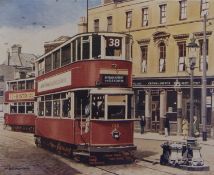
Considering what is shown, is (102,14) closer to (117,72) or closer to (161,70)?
(161,70)

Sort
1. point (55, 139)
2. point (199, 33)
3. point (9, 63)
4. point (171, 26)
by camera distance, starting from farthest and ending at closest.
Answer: point (9, 63)
point (171, 26)
point (199, 33)
point (55, 139)

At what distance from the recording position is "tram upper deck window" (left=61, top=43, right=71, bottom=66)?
19.1 m

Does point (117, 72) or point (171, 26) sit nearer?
point (117, 72)

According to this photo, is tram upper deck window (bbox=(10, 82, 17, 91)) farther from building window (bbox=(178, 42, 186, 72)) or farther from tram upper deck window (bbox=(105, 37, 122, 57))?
tram upper deck window (bbox=(105, 37, 122, 57))

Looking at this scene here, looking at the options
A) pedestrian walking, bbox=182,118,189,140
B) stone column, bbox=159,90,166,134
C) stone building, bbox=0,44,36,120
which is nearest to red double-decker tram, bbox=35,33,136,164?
pedestrian walking, bbox=182,118,189,140

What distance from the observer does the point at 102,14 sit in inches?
1597

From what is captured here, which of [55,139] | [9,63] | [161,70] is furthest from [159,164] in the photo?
[9,63]

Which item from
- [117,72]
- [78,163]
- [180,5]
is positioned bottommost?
[78,163]

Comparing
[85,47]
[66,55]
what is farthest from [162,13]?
[85,47]

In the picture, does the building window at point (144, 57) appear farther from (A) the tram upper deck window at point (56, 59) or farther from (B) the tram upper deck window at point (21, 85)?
(A) the tram upper deck window at point (56, 59)

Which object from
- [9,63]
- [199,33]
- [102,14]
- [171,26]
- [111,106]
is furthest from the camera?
[9,63]

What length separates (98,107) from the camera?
16953 millimetres

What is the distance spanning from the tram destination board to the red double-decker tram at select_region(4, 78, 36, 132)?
798 inches

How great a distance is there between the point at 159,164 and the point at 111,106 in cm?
300
